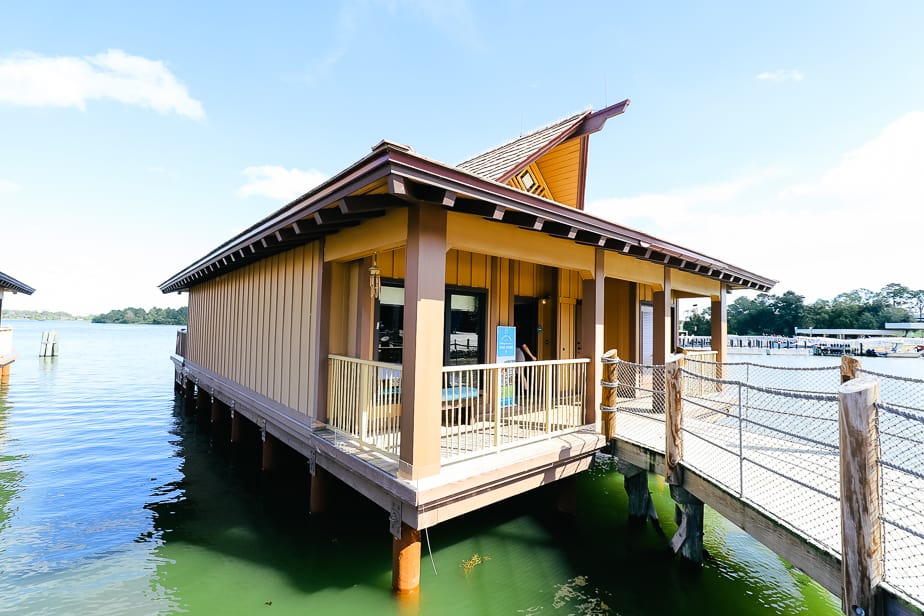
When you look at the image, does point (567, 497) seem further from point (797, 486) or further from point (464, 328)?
point (464, 328)

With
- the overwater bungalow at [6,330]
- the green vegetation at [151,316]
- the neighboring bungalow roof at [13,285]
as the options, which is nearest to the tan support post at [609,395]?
the neighboring bungalow roof at [13,285]

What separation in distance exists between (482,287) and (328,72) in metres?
11.0

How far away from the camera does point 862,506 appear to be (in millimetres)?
2691

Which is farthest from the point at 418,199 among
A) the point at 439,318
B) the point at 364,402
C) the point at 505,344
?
the point at 505,344

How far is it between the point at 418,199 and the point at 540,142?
18.6 feet

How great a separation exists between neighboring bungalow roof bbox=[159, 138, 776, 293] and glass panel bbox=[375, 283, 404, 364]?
4.27 ft

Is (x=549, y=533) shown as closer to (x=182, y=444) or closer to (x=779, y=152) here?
(x=182, y=444)

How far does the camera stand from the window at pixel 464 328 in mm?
7121

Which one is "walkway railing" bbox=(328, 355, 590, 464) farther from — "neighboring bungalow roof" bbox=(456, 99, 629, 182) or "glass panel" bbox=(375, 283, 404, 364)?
"neighboring bungalow roof" bbox=(456, 99, 629, 182)

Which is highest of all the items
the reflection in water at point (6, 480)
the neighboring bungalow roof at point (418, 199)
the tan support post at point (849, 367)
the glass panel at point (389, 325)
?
the neighboring bungalow roof at point (418, 199)

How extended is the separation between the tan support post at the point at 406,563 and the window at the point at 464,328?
3.04 meters

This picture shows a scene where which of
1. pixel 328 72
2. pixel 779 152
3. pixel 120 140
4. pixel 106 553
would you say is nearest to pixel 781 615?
pixel 106 553

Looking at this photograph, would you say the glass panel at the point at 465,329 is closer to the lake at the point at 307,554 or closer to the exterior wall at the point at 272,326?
the exterior wall at the point at 272,326

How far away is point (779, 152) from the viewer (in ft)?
37.7
